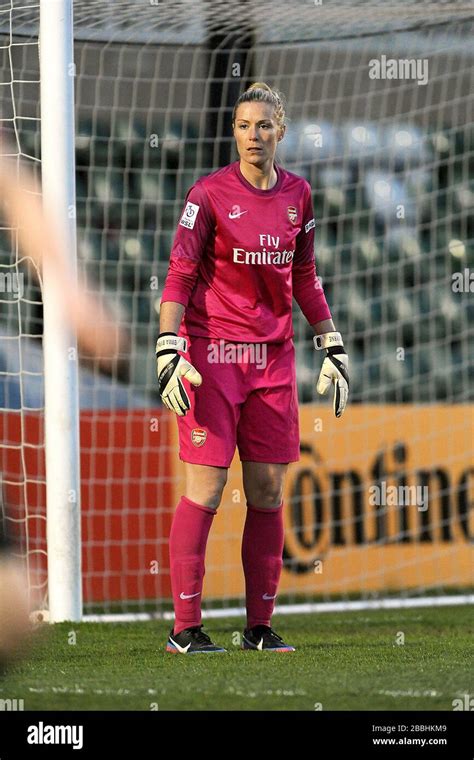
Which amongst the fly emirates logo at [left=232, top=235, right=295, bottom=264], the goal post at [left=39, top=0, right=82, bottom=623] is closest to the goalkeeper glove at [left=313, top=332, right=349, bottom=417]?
the fly emirates logo at [left=232, top=235, right=295, bottom=264]

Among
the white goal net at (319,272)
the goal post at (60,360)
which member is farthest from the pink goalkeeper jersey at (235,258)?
the white goal net at (319,272)

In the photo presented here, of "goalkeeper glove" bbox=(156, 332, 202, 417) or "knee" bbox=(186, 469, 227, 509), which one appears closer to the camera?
"goalkeeper glove" bbox=(156, 332, 202, 417)

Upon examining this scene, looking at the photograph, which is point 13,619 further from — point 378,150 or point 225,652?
point 378,150

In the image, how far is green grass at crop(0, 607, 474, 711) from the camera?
321 centimetres

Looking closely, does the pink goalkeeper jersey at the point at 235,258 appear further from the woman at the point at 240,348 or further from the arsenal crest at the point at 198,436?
the arsenal crest at the point at 198,436

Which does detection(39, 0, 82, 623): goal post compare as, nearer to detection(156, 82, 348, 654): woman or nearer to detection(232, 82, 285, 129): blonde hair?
detection(156, 82, 348, 654): woman

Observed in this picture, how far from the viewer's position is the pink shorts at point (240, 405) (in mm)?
4125

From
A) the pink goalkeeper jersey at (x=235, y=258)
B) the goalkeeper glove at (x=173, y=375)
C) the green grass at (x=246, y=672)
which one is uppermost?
the pink goalkeeper jersey at (x=235, y=258)

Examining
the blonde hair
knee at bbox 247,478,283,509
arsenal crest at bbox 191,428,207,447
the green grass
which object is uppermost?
the blonde hair

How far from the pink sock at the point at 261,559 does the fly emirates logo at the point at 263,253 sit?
74 cm

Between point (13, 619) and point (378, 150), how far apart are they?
233 inches

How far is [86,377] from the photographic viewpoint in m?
7.35

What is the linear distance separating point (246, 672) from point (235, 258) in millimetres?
1208

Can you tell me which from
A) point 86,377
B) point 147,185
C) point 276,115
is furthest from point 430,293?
point 276,115
